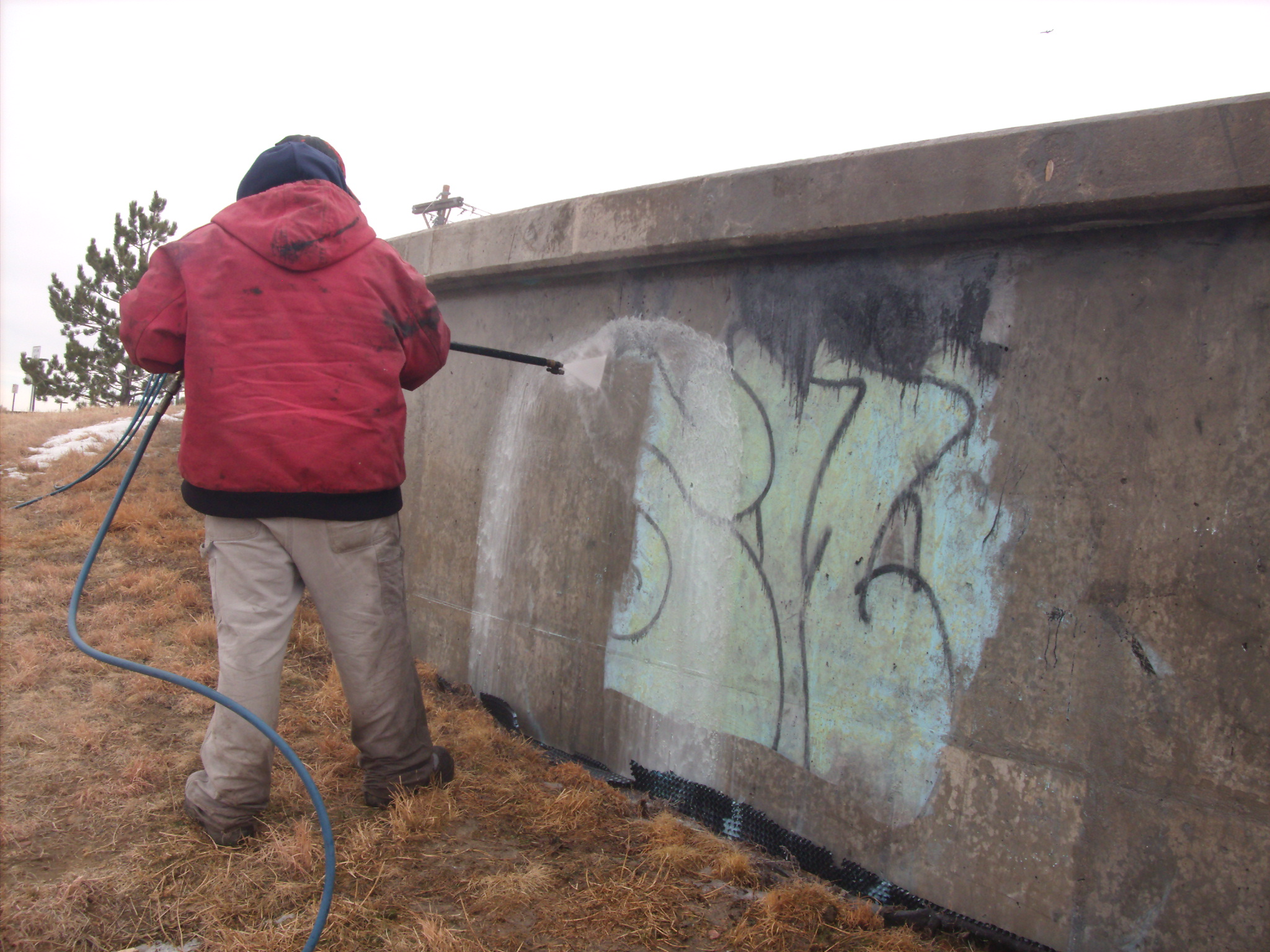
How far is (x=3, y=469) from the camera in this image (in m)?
6.32

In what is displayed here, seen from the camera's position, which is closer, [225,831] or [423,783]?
[225,831]

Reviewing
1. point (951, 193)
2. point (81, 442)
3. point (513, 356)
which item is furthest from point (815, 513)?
point (81, 442)

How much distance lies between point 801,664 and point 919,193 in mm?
1485

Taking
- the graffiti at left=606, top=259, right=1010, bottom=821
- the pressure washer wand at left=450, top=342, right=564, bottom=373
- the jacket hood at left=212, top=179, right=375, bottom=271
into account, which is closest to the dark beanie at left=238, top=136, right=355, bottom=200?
the jacket hood at left=212, top=179, right=375, bottom=271

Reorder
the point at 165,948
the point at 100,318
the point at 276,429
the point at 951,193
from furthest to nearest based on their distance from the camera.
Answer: the point at 100,318 < the point at 276,429 < the point at 951,193 < the point at 165,948

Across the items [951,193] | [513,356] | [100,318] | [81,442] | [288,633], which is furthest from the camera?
[100,318]

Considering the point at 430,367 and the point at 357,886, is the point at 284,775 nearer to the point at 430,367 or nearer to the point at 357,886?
the point at 357,886

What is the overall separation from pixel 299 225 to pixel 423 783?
188 cm

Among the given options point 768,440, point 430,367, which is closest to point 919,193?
point 768,440

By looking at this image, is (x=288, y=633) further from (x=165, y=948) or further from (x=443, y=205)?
(x=443, y=205)

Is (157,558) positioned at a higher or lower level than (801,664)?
lower

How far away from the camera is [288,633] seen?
2.55 metres

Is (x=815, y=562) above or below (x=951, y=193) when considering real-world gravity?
below

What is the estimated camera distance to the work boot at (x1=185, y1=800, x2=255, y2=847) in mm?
2377
